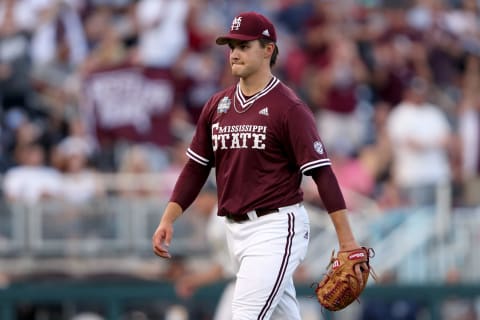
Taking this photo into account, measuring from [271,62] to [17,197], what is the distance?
19.3 feet

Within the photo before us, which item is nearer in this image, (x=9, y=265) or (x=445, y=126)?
(x=9, y=265)

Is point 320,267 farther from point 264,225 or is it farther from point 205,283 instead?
point 264,225

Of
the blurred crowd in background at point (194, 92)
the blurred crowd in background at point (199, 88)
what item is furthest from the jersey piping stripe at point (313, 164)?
the blurred crowd in background at point (199, 88)

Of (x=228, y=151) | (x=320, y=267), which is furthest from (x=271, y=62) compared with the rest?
(x=320, y=267)

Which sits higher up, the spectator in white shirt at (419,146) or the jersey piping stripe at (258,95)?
the jersey piping stripe at (258,95)

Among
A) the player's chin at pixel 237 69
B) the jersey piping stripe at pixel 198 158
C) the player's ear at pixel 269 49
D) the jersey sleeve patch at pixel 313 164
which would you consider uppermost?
the player's ear at pixel 269 49

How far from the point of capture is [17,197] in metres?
12.5

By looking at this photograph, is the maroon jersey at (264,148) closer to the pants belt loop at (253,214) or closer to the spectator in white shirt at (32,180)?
the pants belt loop at (253,214)

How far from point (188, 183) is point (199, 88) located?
7111mm

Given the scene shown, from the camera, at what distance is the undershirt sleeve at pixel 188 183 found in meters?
7.47

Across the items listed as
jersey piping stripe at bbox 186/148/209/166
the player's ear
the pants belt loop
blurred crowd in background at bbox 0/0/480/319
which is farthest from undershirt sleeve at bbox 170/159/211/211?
blurred crowd in background at bbox 0/0/480/319

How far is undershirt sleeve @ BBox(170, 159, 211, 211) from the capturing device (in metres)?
7.47

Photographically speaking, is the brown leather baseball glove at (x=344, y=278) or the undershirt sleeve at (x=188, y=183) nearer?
the brown leather baseball glove at (x=344, y=278)

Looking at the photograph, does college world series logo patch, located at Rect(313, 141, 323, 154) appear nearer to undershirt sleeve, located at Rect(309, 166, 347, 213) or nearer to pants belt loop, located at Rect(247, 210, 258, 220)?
undershirt sleeve, located at Rect(309, 166, 347, 213)
